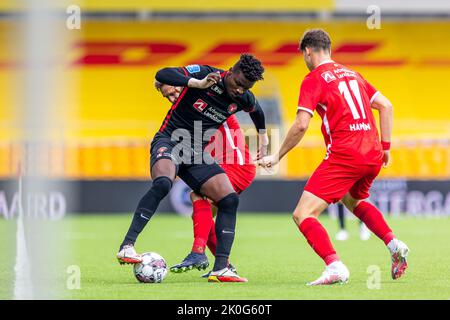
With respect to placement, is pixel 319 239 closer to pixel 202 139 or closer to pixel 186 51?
pixel 202 139

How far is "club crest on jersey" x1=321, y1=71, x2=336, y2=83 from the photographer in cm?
779

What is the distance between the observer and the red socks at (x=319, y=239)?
7691 mm

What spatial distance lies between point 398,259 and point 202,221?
179 centimetres

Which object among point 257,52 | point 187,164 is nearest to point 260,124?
point 187,164

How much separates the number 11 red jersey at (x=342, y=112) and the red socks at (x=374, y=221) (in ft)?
1.66

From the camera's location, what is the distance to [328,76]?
781cm

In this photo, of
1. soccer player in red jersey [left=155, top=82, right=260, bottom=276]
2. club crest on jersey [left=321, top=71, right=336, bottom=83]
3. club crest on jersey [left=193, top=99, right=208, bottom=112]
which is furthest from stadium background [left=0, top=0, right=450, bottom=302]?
club crest on jersey [left=321, top=71, right=336, bottom=83]

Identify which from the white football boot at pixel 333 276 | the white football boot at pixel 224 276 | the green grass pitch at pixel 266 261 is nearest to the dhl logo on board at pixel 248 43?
the green grass pitch at pixel 266 261

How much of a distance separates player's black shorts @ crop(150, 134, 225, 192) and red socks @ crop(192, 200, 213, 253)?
0.91ft

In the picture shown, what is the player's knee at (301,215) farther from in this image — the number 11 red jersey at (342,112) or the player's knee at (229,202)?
the player's knee at (229,202)

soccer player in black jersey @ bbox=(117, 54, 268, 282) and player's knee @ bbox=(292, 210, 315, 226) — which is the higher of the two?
soccer player in black jersey @ bbox=(117, 54, 268, 282)

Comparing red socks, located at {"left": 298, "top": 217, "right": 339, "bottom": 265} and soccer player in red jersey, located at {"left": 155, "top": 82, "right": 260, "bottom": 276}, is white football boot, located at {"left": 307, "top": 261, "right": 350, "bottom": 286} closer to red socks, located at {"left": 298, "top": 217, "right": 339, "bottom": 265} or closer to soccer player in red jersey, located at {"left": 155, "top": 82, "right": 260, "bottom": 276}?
red socks, located at {"left": 298, "top": 217, "right": 339, "bottom": 265}
